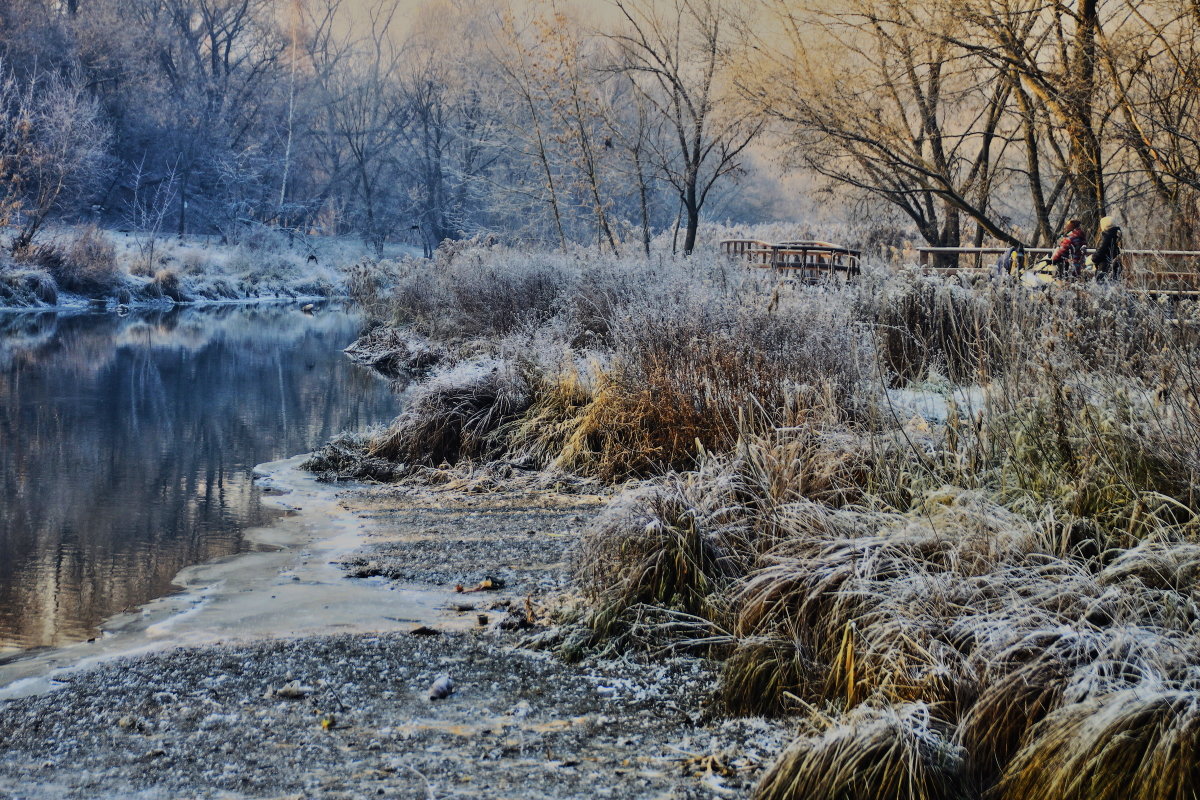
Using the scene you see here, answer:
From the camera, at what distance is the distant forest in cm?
1647

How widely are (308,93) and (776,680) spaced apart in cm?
5815

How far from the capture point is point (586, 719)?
13.4ft

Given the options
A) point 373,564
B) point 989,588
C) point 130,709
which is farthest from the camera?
point 373,564

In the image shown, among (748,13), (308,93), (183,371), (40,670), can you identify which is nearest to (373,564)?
(40,670)

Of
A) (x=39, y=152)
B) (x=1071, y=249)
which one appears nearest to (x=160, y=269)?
(x=39, y=152)

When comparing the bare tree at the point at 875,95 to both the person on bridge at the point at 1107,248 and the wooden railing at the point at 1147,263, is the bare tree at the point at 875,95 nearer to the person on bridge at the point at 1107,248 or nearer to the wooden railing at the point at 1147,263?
the wooden railing at the point at 1147,263

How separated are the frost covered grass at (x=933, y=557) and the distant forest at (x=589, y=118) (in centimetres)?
516

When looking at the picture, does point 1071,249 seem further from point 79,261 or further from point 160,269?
point 160,269

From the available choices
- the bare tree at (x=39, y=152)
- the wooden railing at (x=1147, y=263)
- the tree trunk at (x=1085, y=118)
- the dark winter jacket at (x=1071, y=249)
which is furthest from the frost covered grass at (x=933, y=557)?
the bare tree at (x=39, y=152)

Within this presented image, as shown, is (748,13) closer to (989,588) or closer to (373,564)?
(373,564)

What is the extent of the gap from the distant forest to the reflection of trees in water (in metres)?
8.41

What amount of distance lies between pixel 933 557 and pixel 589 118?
19.0 meters

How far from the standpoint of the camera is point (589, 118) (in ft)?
72.1

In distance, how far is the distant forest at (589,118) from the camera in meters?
16.5
